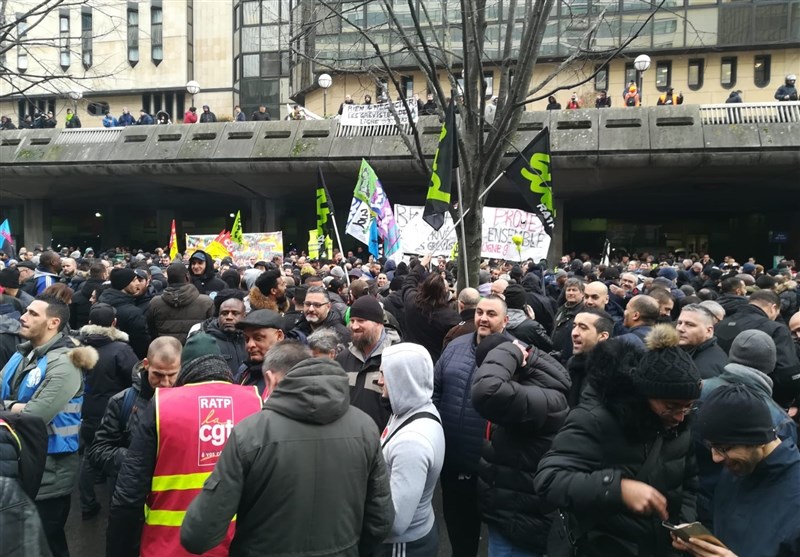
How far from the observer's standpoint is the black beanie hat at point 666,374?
8.07 ft

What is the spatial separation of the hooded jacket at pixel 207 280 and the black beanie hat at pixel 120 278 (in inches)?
58.2

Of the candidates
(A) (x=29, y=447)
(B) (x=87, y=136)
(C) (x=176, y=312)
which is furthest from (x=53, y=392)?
(B) (x=87, y=136)

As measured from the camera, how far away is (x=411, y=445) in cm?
→ 302

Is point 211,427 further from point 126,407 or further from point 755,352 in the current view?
point 755,352

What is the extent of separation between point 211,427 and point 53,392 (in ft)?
6.10

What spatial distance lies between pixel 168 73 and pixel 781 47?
34.2 metres

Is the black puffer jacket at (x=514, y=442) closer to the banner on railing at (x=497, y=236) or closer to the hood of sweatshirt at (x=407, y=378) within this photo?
the hood of sweatshirt at (x=407, y=378)

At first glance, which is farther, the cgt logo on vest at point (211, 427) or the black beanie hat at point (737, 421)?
the cgt logo on vest at point (211, 427)

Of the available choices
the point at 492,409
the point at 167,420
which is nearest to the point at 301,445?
the point at 167,420

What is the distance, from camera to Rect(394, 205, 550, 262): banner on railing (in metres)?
12.1

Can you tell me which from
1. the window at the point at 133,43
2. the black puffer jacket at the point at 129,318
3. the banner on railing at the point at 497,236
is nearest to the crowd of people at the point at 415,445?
the black puffer jacket at the point at 129,318

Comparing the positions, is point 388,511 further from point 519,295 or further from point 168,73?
point 168,73

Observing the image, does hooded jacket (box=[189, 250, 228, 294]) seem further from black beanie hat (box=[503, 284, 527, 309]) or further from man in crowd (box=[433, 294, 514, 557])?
man in crowd (box=[433, 294, 514, 557])

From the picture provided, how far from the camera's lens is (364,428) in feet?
8.83
